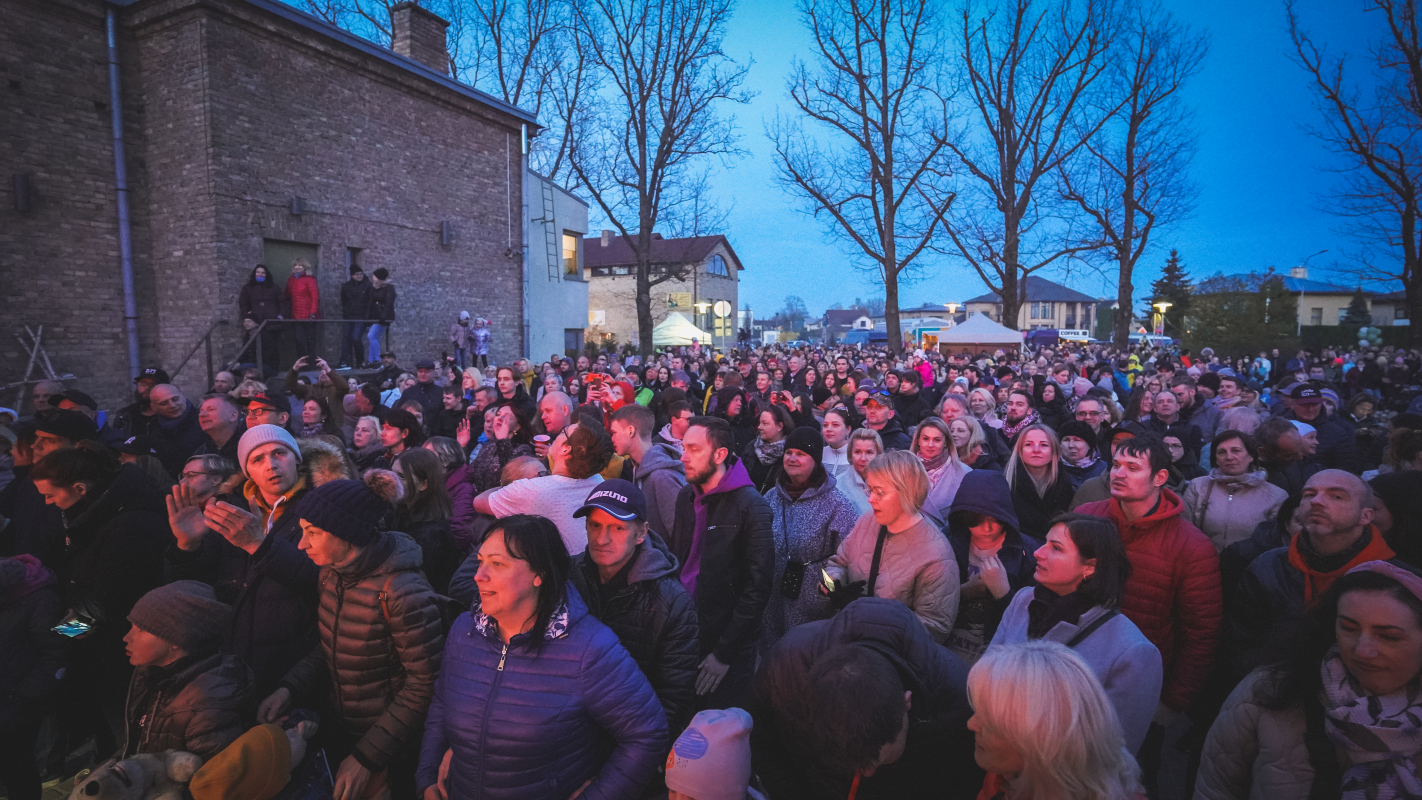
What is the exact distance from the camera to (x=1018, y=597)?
8.87 feet

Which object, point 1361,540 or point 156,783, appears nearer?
point 156,783

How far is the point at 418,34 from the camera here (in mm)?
16031

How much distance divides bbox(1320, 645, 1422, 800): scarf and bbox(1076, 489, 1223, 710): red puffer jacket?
44.2 inches

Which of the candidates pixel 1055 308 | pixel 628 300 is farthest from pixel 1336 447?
pixel 1055 308

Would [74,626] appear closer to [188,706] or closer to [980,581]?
[188,706]

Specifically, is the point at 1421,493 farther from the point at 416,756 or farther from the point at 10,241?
the point at 10,241

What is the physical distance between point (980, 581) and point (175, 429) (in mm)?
6773

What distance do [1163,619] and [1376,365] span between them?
19.8m

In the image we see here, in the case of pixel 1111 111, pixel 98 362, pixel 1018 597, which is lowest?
pixel 1018 597

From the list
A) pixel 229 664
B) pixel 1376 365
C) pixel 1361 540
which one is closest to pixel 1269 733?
pixel 1361 540

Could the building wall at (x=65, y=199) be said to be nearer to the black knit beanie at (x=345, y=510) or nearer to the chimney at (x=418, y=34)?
the chimney at (x=418, y=34)

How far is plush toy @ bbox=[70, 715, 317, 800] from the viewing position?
1958mm

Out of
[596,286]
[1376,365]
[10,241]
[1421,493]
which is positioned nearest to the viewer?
[1421,493]

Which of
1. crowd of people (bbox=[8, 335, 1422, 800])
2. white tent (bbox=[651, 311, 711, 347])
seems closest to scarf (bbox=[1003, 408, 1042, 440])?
crowd of people (bbox=[8, 335, 1422, 800])
